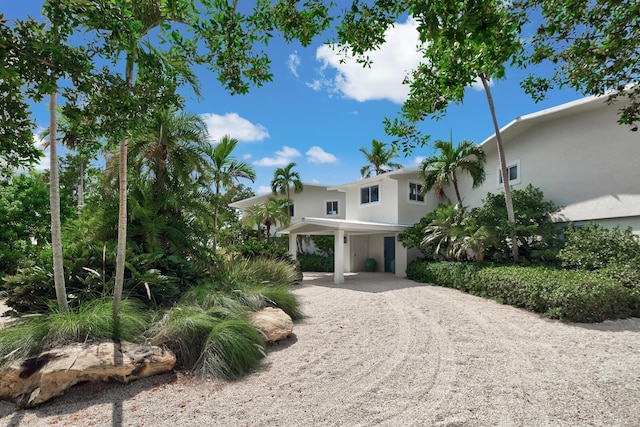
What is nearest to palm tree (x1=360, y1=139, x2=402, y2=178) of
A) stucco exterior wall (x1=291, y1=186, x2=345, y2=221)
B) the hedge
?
stucco exterior wall (x1=291, y1=186, x2=345, y2=221)

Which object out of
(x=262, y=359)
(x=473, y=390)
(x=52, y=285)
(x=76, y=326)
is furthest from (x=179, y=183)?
(x=473, y=390)

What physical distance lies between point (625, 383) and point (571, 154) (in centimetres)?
990

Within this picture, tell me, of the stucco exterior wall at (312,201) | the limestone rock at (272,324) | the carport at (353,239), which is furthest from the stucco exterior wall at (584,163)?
the stucco exterior wall at (312,201)

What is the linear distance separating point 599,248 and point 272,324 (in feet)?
32.7

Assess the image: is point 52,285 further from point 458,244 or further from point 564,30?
point 458,244

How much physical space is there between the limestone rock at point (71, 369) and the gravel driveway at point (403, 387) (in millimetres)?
132

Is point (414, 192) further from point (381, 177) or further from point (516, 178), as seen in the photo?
point (516, 178)

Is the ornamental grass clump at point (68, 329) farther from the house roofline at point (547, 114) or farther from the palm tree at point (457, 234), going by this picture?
the house roofline at point (547, 114)

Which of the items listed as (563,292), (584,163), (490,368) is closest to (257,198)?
(584,163)

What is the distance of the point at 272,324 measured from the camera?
615 cm

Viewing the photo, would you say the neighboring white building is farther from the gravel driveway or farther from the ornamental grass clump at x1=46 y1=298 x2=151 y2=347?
the ornamental grass clump at x1=46 y1=298 x2=151 y2=347

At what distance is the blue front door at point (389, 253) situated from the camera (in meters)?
19.2

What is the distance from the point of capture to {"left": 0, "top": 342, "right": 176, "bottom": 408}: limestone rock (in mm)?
4000

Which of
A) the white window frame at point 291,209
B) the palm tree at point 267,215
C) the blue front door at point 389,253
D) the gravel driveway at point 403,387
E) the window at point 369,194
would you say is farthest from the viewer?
the white window frame at point 291,209
